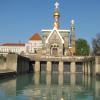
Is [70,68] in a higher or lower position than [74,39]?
lower

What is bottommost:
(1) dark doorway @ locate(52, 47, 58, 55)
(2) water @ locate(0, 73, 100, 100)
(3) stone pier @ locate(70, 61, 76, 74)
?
(2) water @ locate(0, 73, 100, 100)

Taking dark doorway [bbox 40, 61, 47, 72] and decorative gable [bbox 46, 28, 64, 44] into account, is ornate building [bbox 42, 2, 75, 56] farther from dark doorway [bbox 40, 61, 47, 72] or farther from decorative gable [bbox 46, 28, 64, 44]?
dark doorway [bbox 40, 61, 47, 72]

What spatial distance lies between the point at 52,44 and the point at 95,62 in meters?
34.0

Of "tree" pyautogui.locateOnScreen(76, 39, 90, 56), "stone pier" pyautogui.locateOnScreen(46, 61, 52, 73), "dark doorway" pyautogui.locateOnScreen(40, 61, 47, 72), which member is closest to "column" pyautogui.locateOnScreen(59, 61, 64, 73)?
"stone pier" pyautogui.locateOnScreen(46, 61, 52, 73)

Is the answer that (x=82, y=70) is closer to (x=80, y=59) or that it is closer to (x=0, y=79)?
(x=80, y=59)

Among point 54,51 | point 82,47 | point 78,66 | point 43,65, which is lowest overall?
point 78,66

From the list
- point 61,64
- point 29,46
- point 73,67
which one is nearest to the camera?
point 73,67

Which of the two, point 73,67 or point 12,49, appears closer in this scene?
point 73,67

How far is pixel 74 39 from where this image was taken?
112 meters

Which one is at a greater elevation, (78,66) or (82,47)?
(82,47)

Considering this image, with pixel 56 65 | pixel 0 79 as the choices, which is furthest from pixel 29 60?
pixel 0 79

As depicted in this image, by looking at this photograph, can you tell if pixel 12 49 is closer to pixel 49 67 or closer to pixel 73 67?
pixel 49 67

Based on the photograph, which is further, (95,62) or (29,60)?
(29,60)

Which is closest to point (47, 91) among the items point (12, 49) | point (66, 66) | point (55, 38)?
point (66, 66)
